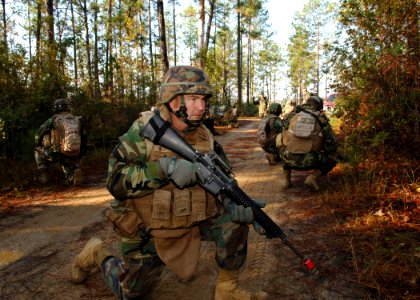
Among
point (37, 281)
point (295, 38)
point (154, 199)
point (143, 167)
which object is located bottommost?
point (37, 281)

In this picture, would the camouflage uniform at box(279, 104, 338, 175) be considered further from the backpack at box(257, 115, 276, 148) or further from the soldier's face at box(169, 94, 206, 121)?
the soldier's face at box(169, 94, 206, 121)

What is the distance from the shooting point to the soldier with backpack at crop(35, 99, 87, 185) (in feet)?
20.5

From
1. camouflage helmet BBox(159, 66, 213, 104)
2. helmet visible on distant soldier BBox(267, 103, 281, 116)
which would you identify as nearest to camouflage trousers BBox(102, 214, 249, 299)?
camouflage helmet BBox(159, 66, 213, 104)

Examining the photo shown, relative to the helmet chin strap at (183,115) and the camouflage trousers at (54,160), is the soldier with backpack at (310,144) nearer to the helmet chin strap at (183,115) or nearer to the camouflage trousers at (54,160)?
the helmet chin strap at (183,115)

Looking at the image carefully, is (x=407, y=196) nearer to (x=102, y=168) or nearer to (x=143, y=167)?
(x=143, y=167)

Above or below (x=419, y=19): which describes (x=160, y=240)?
below

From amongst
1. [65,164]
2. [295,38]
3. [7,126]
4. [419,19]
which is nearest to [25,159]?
[7,126]

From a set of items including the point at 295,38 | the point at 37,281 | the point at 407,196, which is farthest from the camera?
the point at 295,38

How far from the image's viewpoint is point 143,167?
2395 millimetres

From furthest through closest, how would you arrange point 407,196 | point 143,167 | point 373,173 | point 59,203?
point 59,203 < point 373,173 < point 407,196 < point 143,167

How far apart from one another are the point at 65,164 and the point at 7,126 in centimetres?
188

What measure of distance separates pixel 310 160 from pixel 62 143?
449 centimetres

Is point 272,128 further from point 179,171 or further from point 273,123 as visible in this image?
point 179,171

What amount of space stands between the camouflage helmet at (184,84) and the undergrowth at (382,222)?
2056mm
